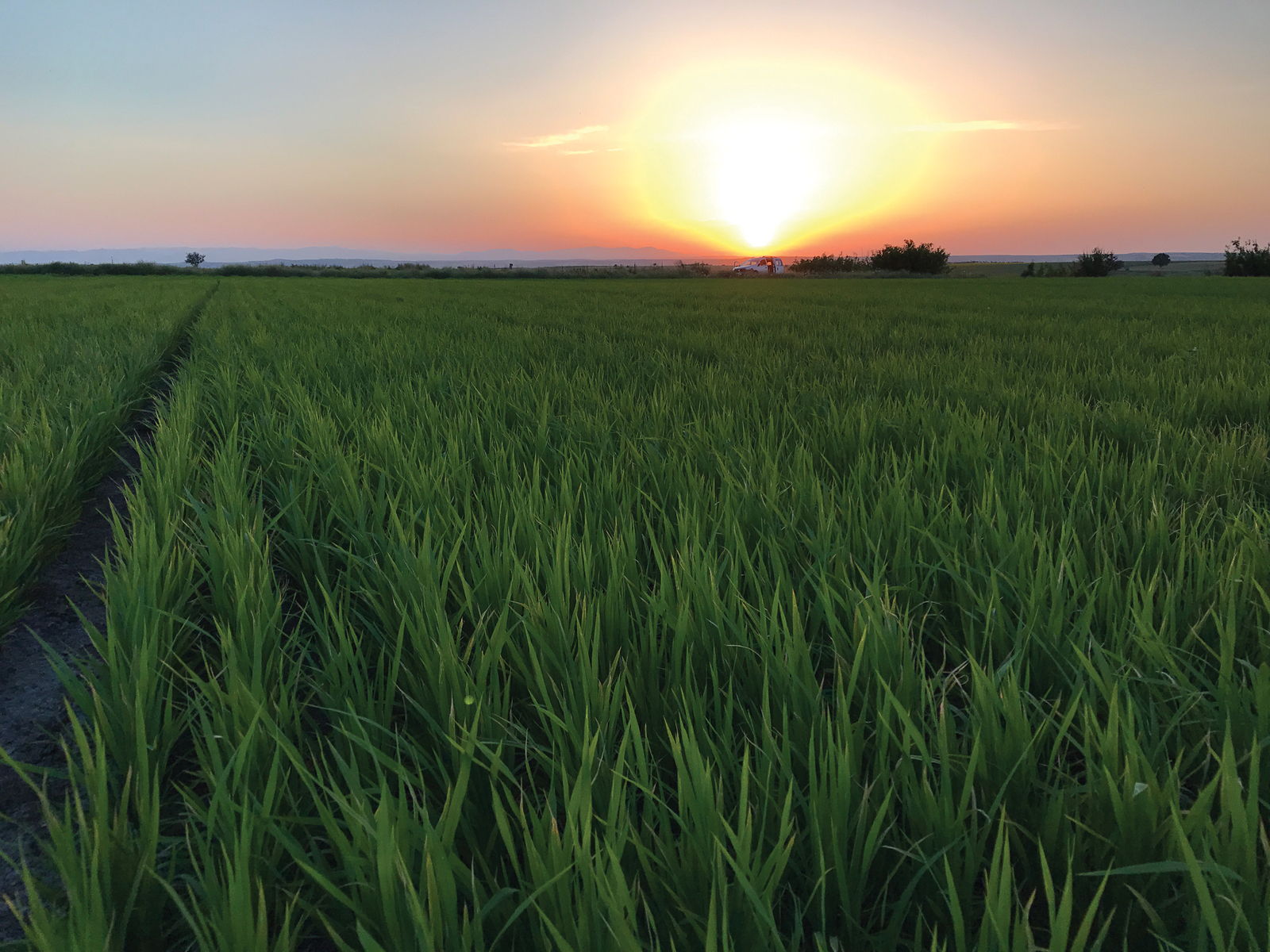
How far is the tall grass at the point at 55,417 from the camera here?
1729mm

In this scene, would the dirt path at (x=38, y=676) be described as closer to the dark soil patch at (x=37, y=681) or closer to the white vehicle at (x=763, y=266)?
the dark soil patch at (x=37, y=681)

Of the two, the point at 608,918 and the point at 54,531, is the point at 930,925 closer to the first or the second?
the point at 608,918

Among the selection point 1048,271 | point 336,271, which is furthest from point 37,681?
point 336,271

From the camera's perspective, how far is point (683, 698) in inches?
32.9

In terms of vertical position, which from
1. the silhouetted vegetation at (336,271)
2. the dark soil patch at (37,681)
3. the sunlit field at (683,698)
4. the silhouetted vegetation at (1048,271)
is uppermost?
the silhouetted vegetation at (336,271)

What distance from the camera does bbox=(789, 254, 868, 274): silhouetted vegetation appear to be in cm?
4312

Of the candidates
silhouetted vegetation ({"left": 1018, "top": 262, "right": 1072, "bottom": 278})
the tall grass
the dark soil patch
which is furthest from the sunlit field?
silhouetted vegetation ({"left": 1018, "top": 262, "right": 1072, "bottom": 278})

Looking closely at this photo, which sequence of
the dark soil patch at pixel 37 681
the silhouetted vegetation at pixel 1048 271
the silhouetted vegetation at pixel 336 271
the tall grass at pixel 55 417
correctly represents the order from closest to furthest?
1. the dark soil patch at pixel 37 681
2. the tall grass at pixel 55 417
3. the silhouetted vegetation at pixel 1048 271
4. the silhouetted vegetation at pixel 336 271

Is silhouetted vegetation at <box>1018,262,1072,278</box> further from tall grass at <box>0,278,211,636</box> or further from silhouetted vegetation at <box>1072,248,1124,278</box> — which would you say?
tall grass at <box>0,278,211,636</box>

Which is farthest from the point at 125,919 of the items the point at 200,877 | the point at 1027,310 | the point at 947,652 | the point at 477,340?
the point at 1027,310

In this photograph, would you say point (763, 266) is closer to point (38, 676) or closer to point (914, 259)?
point (914, 259)

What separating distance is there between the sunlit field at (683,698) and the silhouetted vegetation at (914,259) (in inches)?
1602

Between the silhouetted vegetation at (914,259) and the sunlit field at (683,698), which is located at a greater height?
the silhouetted vegetation at (914,259)

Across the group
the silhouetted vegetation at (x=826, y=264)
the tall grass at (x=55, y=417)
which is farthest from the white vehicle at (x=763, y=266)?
the tall grass at (x=55, y=417)
